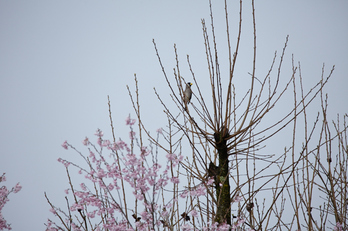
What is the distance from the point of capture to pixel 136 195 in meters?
2.20

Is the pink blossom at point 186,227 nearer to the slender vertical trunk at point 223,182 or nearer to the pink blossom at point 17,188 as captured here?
the slender vertical trunk at point 223,182

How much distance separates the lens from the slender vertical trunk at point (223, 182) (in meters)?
2.08

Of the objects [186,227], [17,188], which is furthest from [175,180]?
[17,188]

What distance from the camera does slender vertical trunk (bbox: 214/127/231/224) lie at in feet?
6.83

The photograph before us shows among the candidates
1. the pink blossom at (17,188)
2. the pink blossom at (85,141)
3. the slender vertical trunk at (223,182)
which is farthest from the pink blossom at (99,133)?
the pink blossom at (17,188)

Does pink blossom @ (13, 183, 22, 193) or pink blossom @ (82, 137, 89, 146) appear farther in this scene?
pink blossom @ (13, 183, 22, 193)

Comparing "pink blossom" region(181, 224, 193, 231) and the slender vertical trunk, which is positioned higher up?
the slender vertical trunk

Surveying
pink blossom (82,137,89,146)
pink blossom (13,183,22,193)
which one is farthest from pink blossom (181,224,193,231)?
pink blossom (13,183,22,193)

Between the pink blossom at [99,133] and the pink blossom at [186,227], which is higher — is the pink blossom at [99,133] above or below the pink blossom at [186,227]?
above

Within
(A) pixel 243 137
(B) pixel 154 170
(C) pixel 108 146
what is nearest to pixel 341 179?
(A) pixel 243 137

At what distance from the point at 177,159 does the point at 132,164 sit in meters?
0.36

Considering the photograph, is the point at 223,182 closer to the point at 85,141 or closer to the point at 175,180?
the point at 175,180

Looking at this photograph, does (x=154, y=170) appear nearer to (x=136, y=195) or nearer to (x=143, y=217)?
(x=136, y=195)

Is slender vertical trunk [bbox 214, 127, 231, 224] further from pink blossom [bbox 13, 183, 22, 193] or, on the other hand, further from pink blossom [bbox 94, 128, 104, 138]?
pink blossom [bbox 13, 183, 22, 193]
